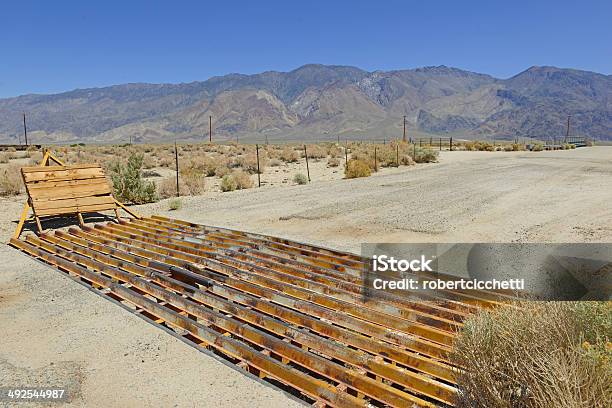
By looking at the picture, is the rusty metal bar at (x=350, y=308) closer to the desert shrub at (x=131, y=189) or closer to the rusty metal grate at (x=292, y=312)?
the rusty metal grate at (x=292, y=312)

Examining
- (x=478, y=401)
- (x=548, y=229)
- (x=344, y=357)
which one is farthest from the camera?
(x=548, y=229)

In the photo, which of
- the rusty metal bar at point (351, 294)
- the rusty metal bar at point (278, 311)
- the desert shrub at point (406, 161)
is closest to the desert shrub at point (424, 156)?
the desert shrub at point (406, 161)

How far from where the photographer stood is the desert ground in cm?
402

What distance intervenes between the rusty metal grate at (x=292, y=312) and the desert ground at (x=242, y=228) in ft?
0.76

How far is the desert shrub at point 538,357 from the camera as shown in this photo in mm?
2373

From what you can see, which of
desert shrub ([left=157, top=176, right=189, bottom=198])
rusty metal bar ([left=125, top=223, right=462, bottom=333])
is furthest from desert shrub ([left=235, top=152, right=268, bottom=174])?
rusty metal bar ([left=125, top=223, right=462, bottom=333])

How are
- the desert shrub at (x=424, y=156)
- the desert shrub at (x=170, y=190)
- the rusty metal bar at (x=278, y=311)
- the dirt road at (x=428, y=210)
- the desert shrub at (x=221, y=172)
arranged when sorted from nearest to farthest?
the rusty metal bar at (x=278, y=311) → the dirt road at (x=428, y=210) → the desert shrub at (x=170, y=190) → the desert shrub at (x=221, y=172) → the desert shrub at (x=424, y=156)

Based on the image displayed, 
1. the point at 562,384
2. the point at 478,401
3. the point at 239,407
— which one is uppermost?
the point at 562,384

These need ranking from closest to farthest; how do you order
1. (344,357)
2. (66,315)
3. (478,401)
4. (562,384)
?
(562,384) → (478,401) → (344,357) → (66,315)

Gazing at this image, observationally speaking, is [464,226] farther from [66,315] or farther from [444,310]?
[66,315]

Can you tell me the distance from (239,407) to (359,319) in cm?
155

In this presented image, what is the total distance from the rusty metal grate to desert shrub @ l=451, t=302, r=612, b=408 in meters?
0.38

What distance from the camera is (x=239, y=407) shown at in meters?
3.64

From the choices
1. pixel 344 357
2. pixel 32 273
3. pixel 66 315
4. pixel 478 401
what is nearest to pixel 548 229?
pixel 344 357
